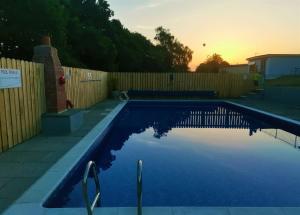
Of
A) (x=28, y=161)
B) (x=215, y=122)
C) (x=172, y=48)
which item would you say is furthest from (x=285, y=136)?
(x=172, y=48)

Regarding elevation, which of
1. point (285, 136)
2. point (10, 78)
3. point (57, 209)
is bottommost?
point (285, 136)

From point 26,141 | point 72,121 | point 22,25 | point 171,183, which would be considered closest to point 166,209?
point 171,183

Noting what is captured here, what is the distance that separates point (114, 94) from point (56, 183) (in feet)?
52.2

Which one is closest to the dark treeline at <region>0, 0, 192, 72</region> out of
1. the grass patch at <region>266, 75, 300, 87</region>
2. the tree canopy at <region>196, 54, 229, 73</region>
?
the grass patch at <region>266, 75, 300, 87</region>

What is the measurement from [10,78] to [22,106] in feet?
2.86

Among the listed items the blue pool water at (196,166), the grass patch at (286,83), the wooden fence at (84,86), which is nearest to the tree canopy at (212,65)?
the grass patch at (286,83)

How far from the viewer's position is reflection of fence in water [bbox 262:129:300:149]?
8319mm

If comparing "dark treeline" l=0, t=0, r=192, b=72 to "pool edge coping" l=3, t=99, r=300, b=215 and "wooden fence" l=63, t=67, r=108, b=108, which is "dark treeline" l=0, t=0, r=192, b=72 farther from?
"pool edge coping" l=3, t=99, r=300, b=215

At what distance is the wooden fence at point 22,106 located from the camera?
19.0 ft

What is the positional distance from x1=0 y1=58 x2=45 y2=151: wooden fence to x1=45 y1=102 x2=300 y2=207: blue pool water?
1.75 metres

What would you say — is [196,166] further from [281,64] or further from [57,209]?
[281,64]

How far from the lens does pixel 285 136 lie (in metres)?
9.26

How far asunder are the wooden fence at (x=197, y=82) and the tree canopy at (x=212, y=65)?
108 ft

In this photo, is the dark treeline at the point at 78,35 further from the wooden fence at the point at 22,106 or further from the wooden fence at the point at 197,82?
the wooden fence at the point at 22,106
